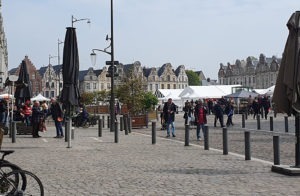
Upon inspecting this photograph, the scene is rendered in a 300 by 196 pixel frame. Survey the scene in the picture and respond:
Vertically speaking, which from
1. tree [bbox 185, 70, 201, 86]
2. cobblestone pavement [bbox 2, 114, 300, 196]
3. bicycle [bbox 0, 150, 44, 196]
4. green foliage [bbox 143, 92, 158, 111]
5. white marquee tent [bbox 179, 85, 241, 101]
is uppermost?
tree [bbox 185, 70, 201, 86]

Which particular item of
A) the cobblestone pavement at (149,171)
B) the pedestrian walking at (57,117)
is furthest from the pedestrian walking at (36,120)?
the cobblestone pavement at (149,171)

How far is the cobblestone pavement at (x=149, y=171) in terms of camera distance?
29.1 ft

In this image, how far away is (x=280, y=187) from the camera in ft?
29.5

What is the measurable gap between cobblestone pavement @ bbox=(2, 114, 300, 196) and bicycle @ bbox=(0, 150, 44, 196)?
1.24 metres

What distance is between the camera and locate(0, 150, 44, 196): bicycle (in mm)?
6953

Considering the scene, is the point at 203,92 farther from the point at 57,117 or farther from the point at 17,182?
the point at 17,182

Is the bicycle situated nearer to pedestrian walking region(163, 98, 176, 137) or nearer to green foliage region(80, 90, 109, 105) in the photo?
pedestrian walking region(163, 98, 176, 137)

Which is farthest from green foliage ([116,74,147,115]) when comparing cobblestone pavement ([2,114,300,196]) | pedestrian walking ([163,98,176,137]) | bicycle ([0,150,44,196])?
bicycle ([0,150,44,196])

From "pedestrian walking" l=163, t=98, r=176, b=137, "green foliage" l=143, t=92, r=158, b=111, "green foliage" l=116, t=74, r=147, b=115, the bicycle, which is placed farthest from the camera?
"green foliage" l=143, t=92, r=158, b=111

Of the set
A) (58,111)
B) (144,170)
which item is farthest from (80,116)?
(144,170)

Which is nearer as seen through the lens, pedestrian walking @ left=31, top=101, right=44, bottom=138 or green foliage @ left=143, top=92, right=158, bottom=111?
pedestrian walking @ left=31, top=101, right=44, bottom=138

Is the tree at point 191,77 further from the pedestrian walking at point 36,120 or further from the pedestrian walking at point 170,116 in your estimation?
the pedestrian walking at point 36,120

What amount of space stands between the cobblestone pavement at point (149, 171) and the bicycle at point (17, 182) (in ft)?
4.07

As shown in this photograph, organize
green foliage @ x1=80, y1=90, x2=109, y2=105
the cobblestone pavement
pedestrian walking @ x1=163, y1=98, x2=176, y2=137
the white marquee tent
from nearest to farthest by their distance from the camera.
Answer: the cobblestone pavement
pedestrian walking @ x1=163, y1=98, x2=176, y2=137
the white marquee tent
green foliage @ x1=80, y1=90, x2=109, y2=105
